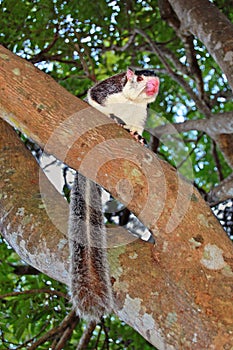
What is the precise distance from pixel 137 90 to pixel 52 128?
946mm

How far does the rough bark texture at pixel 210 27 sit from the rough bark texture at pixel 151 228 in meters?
1.38

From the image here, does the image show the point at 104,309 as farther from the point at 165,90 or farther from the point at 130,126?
the point at 165,90

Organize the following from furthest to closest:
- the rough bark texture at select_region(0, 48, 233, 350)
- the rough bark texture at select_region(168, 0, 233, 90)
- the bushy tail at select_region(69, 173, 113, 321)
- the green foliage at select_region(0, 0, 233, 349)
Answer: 1. the green foliage at select_region(0, 0, 233, 349)
2. the rough bark texture at select_region(168, 0, 233, 90)
3. the bushy tail at select_region(69, 173, 113, 321)
4. the rough bark texture at select_region(0, 48, 233, 350)

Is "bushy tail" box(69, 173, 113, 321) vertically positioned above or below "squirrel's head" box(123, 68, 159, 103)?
below

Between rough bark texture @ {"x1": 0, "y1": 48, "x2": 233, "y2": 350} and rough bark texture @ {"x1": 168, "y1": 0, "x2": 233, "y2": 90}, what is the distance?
1376mm

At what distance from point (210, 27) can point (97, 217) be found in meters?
1.73

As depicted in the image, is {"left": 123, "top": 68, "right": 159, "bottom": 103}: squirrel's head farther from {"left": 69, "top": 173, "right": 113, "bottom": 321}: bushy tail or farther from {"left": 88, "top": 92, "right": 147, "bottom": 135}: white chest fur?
{"left": 69, "top": 173, "right": 113, "bottom": 321}: bushy tail

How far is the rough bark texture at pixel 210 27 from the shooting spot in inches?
135

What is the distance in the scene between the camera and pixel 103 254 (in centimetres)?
222

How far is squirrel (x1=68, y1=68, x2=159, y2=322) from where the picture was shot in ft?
6.84

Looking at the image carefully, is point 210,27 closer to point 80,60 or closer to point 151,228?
point 80,60

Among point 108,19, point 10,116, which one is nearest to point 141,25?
point 108,19

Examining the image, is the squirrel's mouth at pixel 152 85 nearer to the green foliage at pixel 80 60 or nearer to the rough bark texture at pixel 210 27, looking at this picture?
the rough bark texture at pixel 210 27

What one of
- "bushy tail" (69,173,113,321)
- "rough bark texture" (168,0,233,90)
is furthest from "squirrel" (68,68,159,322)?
"rough bark texture" (168,0,233,90)
